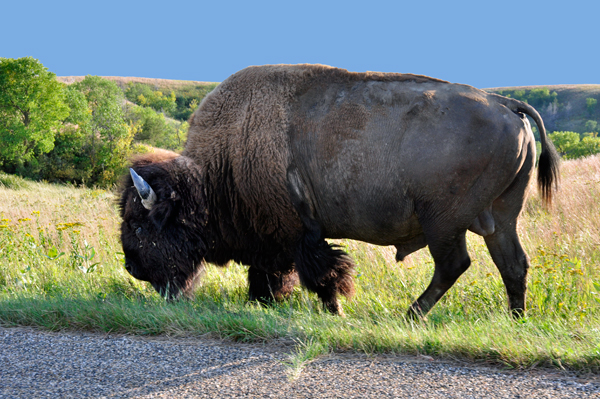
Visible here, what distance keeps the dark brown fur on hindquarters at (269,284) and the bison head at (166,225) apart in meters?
0.68

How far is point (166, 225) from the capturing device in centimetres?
504

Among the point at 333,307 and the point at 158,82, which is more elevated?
the point at 158,82

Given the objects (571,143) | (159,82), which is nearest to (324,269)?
(571,143)

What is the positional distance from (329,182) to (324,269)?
0.86m

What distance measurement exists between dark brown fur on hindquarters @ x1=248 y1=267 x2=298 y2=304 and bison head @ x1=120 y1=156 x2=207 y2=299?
68 centimetres

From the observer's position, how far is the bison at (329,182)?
4188 mm

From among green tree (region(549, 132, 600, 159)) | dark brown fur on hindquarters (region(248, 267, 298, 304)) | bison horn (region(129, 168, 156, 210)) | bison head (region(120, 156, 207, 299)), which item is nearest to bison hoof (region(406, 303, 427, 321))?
dark brown fur on hindquarters (region(248, 267, 298, 304))

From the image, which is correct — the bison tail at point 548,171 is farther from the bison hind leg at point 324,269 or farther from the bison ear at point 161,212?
the bison ear at point 161,212

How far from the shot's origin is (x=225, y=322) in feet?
12.7

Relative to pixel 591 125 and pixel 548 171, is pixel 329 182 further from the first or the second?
pixel 591 125

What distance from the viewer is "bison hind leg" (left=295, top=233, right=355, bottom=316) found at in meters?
4.75

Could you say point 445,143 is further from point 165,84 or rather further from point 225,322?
point 165,84

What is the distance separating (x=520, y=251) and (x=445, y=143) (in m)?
1.46

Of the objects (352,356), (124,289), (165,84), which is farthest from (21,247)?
(165,84)
